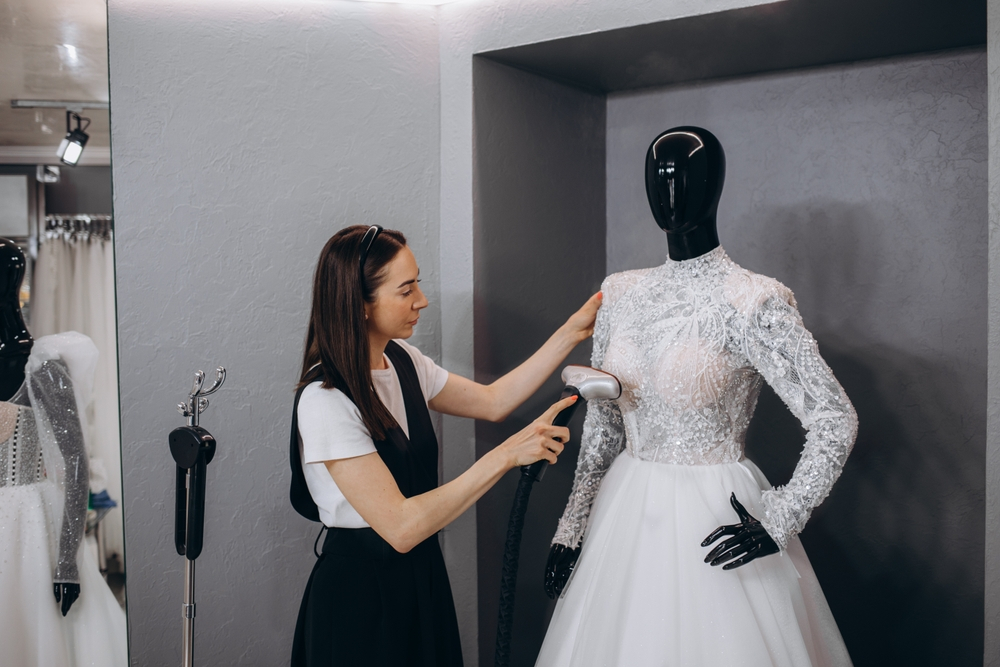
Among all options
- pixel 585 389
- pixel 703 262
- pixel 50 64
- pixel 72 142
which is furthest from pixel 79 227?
pixel 703 262

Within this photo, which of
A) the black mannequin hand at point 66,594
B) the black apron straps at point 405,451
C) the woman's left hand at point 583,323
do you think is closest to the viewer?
the black apron straps at point 405,451

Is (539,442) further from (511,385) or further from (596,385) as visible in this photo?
(511,385)

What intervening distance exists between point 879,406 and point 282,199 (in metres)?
1.96

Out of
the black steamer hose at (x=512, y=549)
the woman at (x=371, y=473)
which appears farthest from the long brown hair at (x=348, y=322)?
the black steamer hose at (x=512, y=549)

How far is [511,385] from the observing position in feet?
7.24

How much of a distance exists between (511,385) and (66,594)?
49.0 inches

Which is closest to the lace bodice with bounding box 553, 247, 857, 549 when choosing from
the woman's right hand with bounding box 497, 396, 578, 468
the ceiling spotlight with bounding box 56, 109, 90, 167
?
the woman's right hand with bounding box 497, 396, 578, 468

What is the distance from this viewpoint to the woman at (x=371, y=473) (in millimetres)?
1659

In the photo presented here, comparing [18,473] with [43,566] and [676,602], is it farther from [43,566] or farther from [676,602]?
[676,602]

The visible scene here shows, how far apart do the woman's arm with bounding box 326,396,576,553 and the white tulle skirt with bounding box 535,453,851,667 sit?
0.27 metres

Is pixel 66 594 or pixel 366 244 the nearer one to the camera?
pixel 366 244

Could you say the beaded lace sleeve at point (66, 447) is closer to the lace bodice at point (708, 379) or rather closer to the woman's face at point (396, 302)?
the woman's face at point (396, 302)

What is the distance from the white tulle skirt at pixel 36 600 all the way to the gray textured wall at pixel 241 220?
0.19 m

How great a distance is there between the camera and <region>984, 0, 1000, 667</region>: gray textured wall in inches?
66.0
